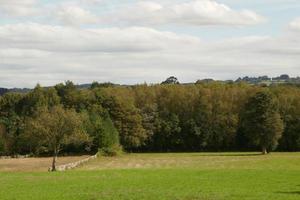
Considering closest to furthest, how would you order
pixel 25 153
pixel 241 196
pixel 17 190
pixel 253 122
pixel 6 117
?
1. pixel 241 196
2. pixel 17 190
3. pixel 253 122
4. pixel 25 153
5. pixel 6 117

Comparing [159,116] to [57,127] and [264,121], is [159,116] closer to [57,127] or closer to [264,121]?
[264,121]

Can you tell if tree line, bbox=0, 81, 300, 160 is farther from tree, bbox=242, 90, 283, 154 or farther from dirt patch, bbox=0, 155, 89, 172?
dirt patch, bbox=0, 155, 89, 172

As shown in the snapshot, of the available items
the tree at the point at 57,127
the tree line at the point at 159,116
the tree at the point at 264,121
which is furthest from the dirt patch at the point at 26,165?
the tree at the point at 264,121

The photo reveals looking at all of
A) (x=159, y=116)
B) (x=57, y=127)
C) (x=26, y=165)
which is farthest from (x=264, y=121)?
(x=57, y=127)

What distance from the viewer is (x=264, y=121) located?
10662cm

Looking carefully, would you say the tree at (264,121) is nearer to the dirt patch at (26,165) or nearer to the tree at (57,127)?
the dirt patch at (26,165)

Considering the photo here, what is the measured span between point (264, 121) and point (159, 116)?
106 ft

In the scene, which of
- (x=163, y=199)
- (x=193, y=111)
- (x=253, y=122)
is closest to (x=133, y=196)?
(x=163, y=199)

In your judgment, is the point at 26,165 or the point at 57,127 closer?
the point at 57,127

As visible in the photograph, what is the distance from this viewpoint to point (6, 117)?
434 feet

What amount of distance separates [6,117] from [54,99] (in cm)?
1291

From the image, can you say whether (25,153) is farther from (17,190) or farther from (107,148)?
(17,190)

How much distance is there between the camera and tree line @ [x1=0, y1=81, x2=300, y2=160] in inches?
4513

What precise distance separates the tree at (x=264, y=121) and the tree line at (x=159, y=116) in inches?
10.4
